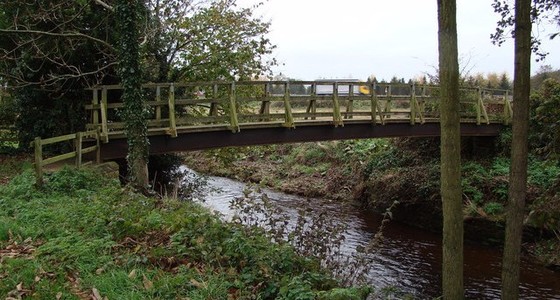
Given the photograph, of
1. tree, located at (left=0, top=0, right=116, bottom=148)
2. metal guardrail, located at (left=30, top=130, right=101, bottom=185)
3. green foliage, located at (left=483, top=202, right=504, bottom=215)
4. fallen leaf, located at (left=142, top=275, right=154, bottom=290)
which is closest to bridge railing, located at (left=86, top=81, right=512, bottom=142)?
metal guardrail, located at (left=30, top=130, right=101, bottom=185)

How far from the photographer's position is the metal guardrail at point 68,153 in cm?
912

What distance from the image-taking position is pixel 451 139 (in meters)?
6.41

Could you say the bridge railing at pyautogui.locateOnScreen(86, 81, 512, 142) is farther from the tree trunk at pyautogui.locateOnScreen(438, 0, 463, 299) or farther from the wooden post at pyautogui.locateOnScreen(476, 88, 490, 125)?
the tree trunk at pyautogui.locateOnScreen(438, 0, 463, 299)

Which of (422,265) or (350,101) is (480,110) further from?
(422,265)

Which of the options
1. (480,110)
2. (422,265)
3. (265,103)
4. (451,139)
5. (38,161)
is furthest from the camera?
(480,110)

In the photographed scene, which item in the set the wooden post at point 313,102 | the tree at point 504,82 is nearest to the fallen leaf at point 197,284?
the wooden post at point 313,102

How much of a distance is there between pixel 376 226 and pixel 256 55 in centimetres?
781

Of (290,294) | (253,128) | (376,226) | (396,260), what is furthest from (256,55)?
(290,294)

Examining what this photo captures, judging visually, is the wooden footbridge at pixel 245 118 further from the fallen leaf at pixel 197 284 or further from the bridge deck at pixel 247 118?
the fallen leaf at pixel 197 284

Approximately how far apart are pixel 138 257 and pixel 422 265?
913 cm

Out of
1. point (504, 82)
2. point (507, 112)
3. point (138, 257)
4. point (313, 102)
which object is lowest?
point (138, 257)

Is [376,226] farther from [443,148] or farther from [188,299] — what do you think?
[188,299]

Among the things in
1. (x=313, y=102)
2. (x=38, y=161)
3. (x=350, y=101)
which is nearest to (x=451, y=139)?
(x=38, y=161)

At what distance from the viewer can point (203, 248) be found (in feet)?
19.8
